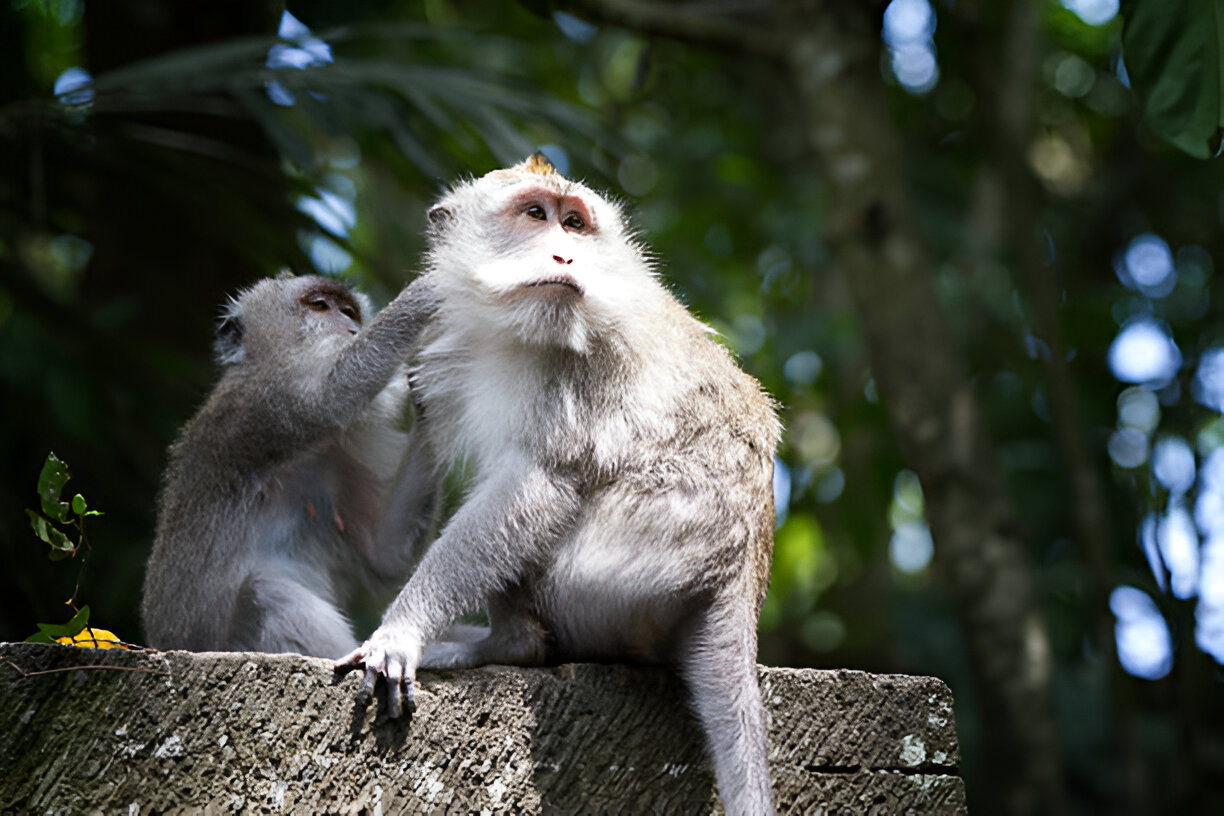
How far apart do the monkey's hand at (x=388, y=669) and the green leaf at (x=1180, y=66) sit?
7.00 ft

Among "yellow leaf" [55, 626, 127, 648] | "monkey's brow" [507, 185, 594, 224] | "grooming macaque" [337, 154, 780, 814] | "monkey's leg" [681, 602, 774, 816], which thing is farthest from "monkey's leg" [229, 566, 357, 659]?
"monkey's brow" [507, 185, 594, 224]

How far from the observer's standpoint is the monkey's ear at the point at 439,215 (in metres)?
3.37

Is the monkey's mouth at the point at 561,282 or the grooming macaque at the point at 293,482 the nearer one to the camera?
the monkey's mouth at the point at 561,282

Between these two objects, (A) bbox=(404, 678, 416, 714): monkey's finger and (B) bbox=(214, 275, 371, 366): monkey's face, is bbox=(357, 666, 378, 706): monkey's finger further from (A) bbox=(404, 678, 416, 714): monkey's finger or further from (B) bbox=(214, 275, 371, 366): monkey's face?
(B) bbox=(214, 275, 371, 366): monkey's face

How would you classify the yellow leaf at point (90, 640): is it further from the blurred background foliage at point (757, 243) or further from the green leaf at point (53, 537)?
the blurred background foliage at point (757, 243)

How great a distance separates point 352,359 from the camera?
135 inches

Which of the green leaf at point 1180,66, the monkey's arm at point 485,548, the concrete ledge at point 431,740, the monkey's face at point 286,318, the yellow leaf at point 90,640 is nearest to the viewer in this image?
the concrete ledge at point 431,740

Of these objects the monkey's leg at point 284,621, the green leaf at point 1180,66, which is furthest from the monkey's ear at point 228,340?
the green leaf at point 1180,66

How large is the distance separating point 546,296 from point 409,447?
2.61 feet

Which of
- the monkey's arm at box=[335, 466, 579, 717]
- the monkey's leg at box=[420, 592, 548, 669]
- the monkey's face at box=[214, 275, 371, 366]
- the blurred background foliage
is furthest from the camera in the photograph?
the blurred background foliage

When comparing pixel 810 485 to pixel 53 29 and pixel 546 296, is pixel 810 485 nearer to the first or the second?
pixel 53 29

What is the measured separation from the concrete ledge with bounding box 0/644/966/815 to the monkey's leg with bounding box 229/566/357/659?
708 millimetres

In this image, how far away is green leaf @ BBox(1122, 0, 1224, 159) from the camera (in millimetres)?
3115

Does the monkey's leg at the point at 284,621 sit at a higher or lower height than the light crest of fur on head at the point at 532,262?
lower
